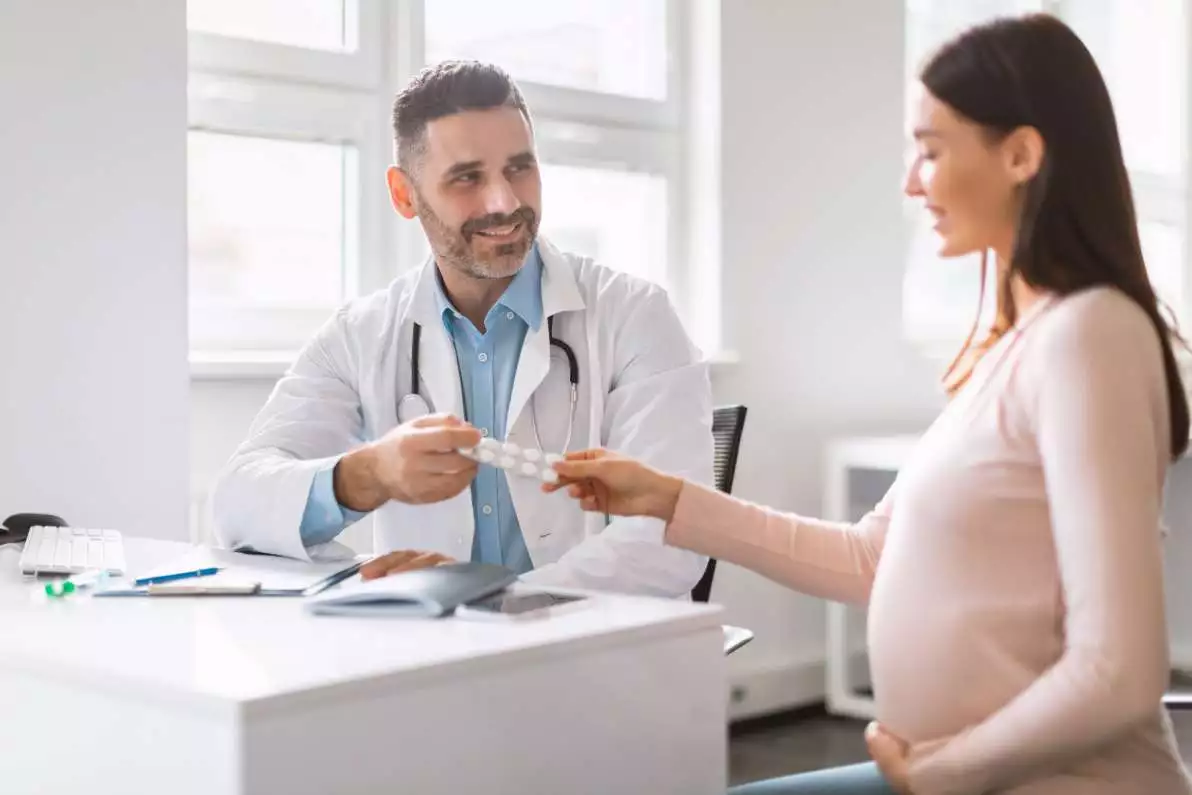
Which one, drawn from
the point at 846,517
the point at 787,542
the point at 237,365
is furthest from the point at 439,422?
the point at 846,517

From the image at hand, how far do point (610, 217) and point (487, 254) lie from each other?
1667 millimetres

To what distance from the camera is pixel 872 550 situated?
157 centimetres

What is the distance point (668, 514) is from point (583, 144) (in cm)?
195

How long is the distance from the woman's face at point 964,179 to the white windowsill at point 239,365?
5.16ft

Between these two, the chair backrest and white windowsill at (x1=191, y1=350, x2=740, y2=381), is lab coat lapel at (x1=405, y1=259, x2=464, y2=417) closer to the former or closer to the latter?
the chair backrest

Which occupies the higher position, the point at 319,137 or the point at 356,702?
the point at 319,137

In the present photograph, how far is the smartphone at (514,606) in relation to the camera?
124 cm

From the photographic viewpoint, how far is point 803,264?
3.79m

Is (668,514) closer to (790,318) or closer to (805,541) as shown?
(805,541)

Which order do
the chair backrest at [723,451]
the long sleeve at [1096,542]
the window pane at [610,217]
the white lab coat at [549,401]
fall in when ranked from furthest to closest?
the window pane at [610,217]
the chair backrest at [723,451]
the white lab coat at [549,401]
the long sleeve at [1096,542]

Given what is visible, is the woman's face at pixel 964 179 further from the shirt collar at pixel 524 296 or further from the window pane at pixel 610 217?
the window pane at pixel 610 217

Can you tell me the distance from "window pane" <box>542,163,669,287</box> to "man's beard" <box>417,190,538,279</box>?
56.4 inches

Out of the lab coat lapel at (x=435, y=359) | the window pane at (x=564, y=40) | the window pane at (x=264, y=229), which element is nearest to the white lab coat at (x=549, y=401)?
the lab coat lapel at (x=435, y=359)

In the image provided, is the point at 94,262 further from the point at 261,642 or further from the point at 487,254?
the point at 261,642
